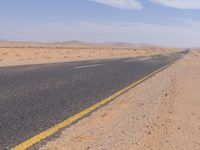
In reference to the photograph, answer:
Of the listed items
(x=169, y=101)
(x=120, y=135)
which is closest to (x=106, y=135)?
(x=120, y=135)

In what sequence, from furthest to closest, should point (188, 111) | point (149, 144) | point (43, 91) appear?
1. point (43, 91)
2. point (188, 111)
3. point (149, 144)

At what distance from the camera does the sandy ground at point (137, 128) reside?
13.9 feet

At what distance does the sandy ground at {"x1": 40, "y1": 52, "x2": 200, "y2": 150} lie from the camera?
422cm

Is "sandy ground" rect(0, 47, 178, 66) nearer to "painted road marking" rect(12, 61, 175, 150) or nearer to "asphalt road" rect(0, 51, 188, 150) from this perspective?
"asphalt road" rect(0, 51, 188, 150)

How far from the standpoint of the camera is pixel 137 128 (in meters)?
5.10

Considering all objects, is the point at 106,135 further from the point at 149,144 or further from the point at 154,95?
the point at 154,95

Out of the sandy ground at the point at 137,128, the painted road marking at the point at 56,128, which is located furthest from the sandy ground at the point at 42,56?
the sandy ground at the point at 137,128

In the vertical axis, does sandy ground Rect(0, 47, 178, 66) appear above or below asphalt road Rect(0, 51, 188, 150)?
below

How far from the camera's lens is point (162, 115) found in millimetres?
6113

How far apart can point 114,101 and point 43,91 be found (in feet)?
5.65

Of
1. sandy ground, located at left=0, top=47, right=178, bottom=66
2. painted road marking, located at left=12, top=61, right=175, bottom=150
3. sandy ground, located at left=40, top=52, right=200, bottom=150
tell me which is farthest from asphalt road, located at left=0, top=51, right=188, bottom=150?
sandy ground, located at left=0, top=47, right=178, bottom=66

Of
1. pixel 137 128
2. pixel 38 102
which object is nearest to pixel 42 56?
pixel 38 102

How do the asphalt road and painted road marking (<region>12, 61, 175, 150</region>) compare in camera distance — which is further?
the asphalt road

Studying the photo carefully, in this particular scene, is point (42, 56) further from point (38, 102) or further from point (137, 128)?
point (137, 128)
